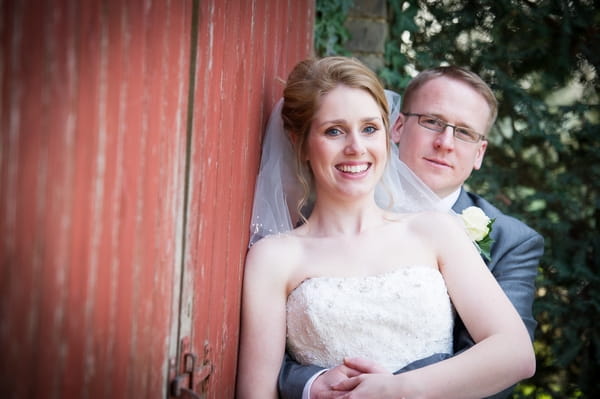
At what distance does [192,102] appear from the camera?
1.64 m

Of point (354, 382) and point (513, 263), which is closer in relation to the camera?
point (354, 382)

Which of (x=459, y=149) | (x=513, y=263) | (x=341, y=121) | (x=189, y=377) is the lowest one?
(x=513, y=263)

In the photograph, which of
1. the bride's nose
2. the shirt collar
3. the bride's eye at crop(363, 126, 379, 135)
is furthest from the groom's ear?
the bride's nose

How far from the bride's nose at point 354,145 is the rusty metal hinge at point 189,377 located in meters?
1.11

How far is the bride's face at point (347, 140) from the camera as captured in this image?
265cm

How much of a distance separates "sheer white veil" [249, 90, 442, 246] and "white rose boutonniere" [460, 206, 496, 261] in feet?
0.54

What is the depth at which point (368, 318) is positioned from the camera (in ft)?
8.39

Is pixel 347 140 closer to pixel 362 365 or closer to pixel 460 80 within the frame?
pixel 362 365

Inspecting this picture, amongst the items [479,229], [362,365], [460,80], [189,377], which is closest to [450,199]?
[479,229]

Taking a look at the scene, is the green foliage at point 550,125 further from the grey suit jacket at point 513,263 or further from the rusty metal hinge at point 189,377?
the rusty metal hinge at point 189,377

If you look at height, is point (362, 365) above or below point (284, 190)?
below

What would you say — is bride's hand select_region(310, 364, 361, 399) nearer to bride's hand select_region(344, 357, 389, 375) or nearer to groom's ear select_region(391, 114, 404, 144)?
bride's hand select_region(344, 357, 389, 375)

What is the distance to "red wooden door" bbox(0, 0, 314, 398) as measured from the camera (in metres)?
0.97

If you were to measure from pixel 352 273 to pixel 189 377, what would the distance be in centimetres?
104
